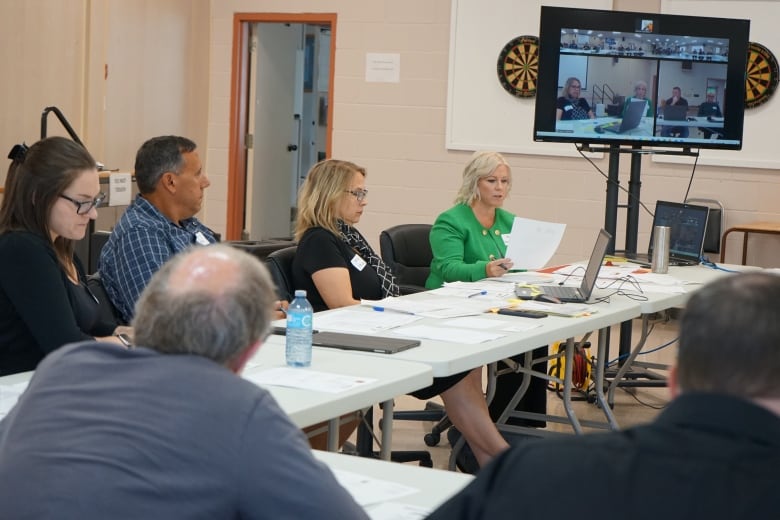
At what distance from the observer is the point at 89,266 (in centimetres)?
629

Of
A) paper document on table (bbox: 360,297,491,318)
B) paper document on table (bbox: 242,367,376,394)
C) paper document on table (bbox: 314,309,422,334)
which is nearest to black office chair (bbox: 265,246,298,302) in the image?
paper document on table (bbox: 360,297,491,318)

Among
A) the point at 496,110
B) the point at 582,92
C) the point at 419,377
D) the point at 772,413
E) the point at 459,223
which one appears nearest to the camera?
the point at 772,413

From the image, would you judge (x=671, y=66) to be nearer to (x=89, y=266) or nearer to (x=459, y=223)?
(x=459, y=223)

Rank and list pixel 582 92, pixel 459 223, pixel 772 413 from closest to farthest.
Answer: pixel 772 413
pixel 459 223
pixel 582 92

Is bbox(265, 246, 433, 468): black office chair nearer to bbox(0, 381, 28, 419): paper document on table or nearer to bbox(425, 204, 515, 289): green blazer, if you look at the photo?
bbox(425, 204, 515, 289): green blazer

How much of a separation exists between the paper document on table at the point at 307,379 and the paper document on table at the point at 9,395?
1.65 feet

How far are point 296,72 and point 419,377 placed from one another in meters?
7.06

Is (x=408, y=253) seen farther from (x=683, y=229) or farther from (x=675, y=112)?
(x=675, y=112)

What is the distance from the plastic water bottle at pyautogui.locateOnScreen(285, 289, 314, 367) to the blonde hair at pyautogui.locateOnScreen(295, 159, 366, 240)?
1398 millimetres

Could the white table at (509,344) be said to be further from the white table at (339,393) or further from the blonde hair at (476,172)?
→ the blonde hair at (476,172)

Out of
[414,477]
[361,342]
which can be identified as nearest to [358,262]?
[361,342]

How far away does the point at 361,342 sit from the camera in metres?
3.13

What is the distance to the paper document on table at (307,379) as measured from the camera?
8.62 ft

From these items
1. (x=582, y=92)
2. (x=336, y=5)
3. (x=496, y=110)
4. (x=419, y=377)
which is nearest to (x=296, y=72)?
(x=336, y=5)
